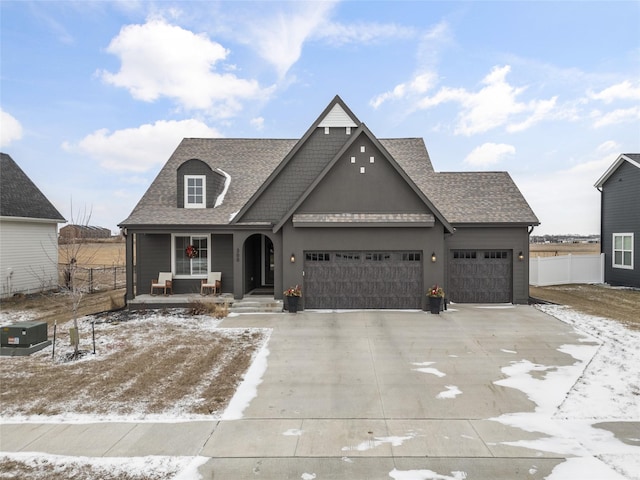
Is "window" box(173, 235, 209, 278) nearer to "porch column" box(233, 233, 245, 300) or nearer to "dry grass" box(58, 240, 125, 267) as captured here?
"porch column" box(233, 233, 245, 300)

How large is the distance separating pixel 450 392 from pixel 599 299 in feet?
46.1

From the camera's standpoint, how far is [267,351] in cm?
929

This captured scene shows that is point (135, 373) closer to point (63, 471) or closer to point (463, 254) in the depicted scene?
point (63, 471)

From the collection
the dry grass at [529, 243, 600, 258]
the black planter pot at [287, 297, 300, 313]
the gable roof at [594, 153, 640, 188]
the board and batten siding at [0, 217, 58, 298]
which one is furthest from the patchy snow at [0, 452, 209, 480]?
the dry grass at [529, 243, 600, 258]

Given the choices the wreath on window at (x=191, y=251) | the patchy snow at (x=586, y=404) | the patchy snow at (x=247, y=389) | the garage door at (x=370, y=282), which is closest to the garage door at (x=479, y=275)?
the garage door at (x=370, y=282)

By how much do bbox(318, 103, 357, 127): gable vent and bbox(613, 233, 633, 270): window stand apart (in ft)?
56.1

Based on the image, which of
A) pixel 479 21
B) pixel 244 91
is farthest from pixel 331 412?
pixel 244 91

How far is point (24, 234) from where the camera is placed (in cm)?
1875

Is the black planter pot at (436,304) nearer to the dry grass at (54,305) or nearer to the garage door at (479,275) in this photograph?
the garage door at (479,275)

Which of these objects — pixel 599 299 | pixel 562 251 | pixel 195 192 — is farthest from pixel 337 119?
pixel 562 251

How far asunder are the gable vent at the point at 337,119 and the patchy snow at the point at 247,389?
964 centimetres

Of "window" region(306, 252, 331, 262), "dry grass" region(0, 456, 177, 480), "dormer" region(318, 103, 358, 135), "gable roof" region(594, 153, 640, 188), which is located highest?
"dormer" region(318, 103, 358, 135)

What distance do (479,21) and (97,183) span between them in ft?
74.1

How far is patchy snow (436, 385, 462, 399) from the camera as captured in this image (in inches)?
263
